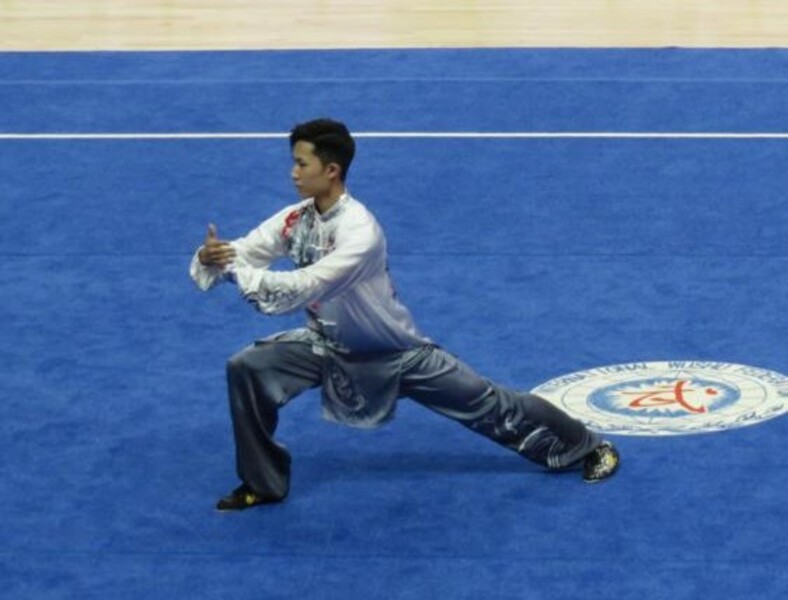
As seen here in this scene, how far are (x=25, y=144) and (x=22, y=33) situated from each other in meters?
2.79

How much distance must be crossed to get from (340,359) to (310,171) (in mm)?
680

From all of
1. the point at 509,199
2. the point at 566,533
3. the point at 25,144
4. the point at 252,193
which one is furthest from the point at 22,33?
the point at 566,533

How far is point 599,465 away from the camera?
24.0ft

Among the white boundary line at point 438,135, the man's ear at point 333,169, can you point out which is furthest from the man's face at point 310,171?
the white boundary line at point 438,135

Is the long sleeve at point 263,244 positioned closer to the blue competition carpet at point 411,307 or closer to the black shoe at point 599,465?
the blue competition carpet at point 411,307

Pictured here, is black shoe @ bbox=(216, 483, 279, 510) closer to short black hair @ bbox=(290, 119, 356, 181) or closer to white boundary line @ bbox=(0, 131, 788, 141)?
short black hair @ bbox=(290, 119, 356, 181)

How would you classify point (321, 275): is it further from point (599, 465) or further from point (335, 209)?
point (599, 465)

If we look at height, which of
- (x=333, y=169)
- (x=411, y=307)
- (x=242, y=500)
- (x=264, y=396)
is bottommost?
(x=242, y=500)

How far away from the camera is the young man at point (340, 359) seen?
6922 millimetres

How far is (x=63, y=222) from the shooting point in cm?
1032

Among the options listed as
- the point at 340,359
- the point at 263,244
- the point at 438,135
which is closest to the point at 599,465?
the point at 340,359

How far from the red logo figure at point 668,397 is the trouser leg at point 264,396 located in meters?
1.48

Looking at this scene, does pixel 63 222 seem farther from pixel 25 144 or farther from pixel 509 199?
pixel 509 199

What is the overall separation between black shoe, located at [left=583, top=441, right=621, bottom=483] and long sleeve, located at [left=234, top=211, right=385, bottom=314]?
3.57 feet
